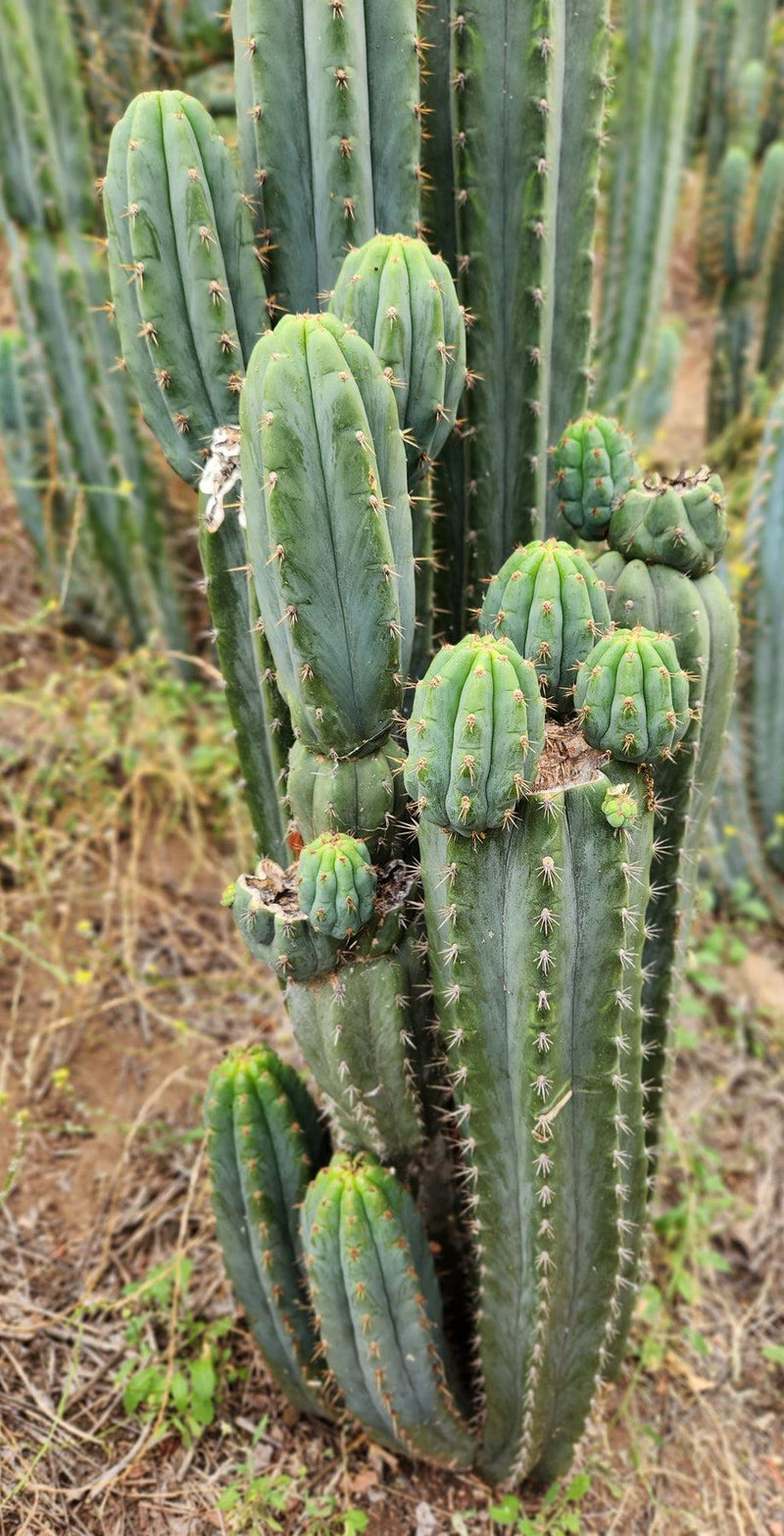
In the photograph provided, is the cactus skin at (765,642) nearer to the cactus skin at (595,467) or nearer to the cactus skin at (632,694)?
the cactus skin at (595,467)

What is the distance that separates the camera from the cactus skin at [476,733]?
1453mm

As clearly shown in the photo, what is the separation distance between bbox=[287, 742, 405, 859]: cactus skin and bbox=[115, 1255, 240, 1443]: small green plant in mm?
1224

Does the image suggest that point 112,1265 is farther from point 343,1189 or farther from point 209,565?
point 209,565

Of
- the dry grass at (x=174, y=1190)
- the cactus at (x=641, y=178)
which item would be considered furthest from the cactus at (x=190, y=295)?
the cactus at (x=641, y=178)

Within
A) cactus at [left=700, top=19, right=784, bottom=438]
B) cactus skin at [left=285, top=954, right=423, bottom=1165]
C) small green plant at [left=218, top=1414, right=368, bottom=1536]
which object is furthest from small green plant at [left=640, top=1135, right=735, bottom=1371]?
cactus at [left=700, top=19, right=784, bottom=438]

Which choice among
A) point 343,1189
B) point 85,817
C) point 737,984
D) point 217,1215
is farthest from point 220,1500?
point 737,984

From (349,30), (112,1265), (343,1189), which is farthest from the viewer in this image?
(112,1265)

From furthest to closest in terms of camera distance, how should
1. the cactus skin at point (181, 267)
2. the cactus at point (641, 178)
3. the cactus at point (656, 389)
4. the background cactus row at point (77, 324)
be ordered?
the cactus at point (656, 389), the cactus at point (641, 178), the background cactus row at point (77, 324), the cactus skin at point (181, 267)

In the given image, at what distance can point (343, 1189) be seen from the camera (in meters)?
1.85

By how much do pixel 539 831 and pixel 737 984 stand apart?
247 cm

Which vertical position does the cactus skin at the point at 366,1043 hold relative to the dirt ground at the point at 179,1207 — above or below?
above

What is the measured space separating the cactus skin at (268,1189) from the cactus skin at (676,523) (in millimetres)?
1164

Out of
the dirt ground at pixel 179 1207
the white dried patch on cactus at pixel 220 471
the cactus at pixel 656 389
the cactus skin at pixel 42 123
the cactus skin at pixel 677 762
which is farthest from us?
the cactus at pixel 656 389

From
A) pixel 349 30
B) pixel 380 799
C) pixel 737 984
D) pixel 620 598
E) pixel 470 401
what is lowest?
pixel 737 984
